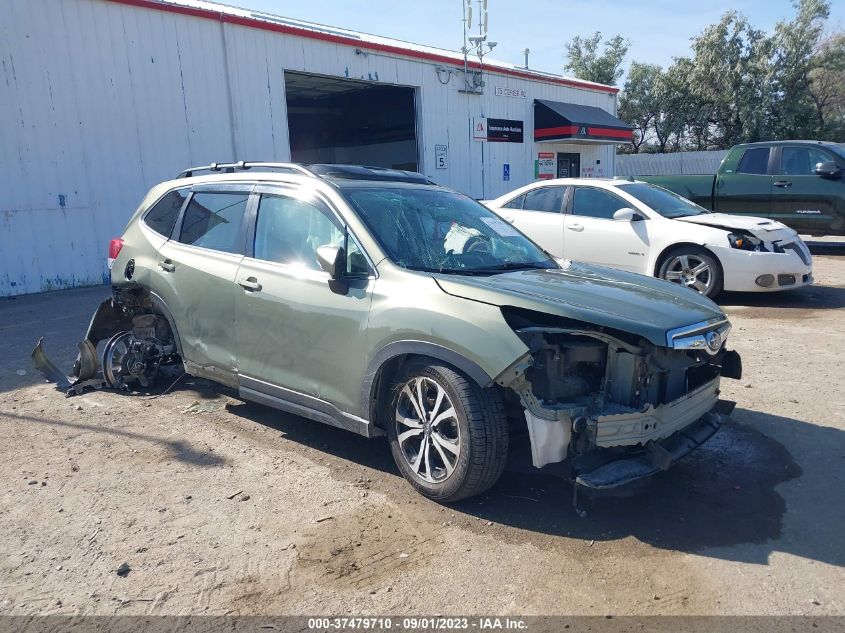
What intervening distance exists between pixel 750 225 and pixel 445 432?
636 centimetres

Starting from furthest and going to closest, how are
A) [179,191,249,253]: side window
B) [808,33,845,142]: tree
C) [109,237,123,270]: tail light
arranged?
1. [808,33,845,142]: tree
2. [109,237,123,270]: tail light
3. [179,191,249,253]: side window

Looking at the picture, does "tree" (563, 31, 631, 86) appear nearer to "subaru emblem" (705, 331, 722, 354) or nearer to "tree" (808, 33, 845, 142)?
"tree" (808, 33, 845, 142)

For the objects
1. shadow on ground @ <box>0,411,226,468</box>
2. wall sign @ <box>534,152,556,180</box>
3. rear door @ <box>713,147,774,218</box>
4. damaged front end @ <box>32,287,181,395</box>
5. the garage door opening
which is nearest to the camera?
shadow on ground @ <box>0,411,226,468</box>

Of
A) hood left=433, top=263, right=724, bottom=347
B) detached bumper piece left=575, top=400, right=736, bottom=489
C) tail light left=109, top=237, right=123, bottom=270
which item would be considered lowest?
detached bumper piece left=575, top=400, right=736, bottom=489

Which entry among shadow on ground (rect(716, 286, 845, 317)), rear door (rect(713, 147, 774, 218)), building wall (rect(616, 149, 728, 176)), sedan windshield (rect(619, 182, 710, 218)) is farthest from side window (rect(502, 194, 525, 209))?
building wall (rect(616, 149, 728, 176))

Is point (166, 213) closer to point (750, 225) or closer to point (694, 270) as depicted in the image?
point (694, 270)

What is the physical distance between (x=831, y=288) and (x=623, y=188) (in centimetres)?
351

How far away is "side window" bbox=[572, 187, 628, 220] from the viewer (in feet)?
28.6

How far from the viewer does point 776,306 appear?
8352mm

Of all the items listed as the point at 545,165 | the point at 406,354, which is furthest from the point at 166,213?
the point at 545,165

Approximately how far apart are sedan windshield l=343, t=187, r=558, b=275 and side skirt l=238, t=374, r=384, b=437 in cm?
97

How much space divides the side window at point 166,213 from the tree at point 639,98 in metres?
39.0

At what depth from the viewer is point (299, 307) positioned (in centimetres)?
406

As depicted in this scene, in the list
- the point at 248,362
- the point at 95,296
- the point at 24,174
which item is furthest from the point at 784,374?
the point at 24,174
